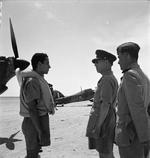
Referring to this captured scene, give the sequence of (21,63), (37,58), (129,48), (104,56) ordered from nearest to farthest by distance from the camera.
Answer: (129,48), (37,58), (104,56), (21,63)

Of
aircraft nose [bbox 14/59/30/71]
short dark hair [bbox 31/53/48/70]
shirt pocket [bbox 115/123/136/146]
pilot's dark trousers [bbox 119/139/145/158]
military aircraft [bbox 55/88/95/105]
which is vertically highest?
aircraft nose [bbox 14/59/30/71]

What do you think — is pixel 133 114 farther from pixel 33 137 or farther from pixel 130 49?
pixel 33 137

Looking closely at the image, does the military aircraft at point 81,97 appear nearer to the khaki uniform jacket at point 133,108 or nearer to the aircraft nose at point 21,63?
the aircraft nose at point 21,63

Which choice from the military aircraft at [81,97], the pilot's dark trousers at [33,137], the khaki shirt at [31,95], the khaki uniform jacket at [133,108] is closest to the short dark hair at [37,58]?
the khaki shirt at [31,95]

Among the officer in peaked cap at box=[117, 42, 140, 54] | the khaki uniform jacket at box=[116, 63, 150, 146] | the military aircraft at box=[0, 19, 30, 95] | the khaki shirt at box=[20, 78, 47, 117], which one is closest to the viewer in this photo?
the khaki uniform jacket at box=[116, 63, 150, 146]

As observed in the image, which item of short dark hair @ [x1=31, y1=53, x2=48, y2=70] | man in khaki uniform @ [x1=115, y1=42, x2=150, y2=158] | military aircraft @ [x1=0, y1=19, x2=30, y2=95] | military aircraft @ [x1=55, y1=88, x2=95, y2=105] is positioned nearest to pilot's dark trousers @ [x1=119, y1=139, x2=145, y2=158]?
man in khaki uniform @ [x1=115, y1=42, x2=150, y2=158]

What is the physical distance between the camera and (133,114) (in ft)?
9.04

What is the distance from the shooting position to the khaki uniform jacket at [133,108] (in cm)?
272

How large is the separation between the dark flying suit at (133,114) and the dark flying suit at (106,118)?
73cm

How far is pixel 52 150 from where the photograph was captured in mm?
6551

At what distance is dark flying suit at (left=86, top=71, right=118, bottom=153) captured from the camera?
144 inches

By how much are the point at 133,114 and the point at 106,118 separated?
3.21 feet

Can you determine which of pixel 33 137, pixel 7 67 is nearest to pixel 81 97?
pixel 7 67

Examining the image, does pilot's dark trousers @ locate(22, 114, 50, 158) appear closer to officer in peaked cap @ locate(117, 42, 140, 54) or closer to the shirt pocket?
the shirt pocket
